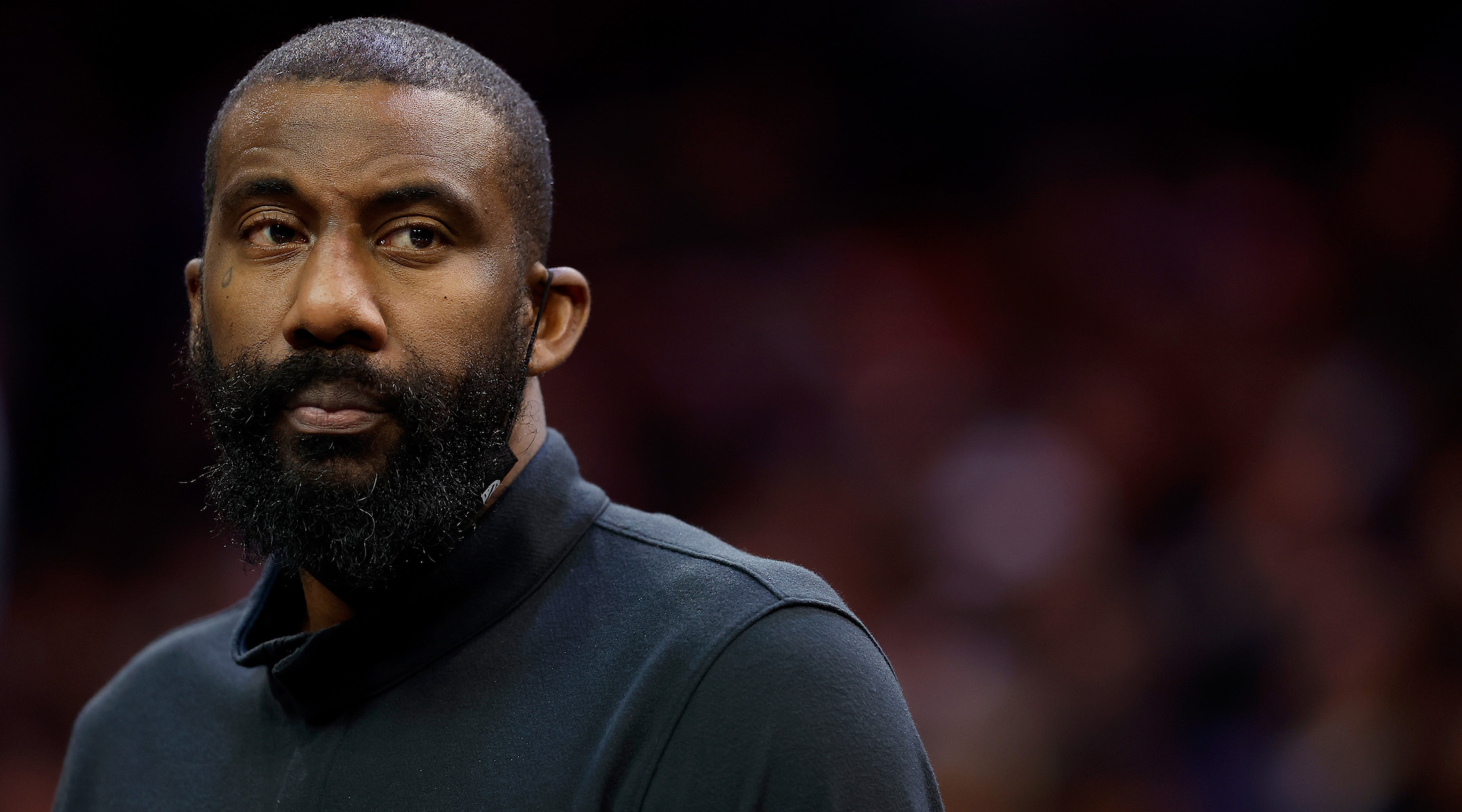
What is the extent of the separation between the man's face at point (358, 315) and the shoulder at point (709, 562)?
17 centimetres

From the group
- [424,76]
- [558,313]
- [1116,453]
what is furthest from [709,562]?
[1116,453]

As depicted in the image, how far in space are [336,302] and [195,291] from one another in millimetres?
393

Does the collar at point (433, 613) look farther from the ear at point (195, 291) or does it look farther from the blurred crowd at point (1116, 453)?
the blurred crowd at point (1116, 453)

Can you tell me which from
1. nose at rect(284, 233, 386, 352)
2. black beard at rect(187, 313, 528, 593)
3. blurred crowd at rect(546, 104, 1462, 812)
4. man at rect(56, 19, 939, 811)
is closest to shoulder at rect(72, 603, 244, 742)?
man at rect(56, 19, 939, 811)

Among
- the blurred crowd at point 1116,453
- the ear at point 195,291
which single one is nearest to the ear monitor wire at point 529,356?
the ear at point 195,291

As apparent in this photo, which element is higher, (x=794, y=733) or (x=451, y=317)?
(x=451, y=317)

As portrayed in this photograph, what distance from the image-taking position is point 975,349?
3.54m

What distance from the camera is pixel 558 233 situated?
371 centimetres

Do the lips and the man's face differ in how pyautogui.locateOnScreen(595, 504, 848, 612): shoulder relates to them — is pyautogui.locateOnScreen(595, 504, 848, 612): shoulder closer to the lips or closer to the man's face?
the man's face

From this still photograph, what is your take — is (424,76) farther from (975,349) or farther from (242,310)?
(975,349)

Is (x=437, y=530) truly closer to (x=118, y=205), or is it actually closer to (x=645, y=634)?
(x=645, y=634)

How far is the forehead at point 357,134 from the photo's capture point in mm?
1326

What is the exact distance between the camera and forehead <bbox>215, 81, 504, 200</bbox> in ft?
4.35

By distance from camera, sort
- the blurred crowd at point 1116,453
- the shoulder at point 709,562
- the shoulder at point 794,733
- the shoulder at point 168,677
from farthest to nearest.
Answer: the blurred crowd at point 1116,453
the shoulder at point 168,677
the shoulder at point 709,562
the shoulder at point 794,733
